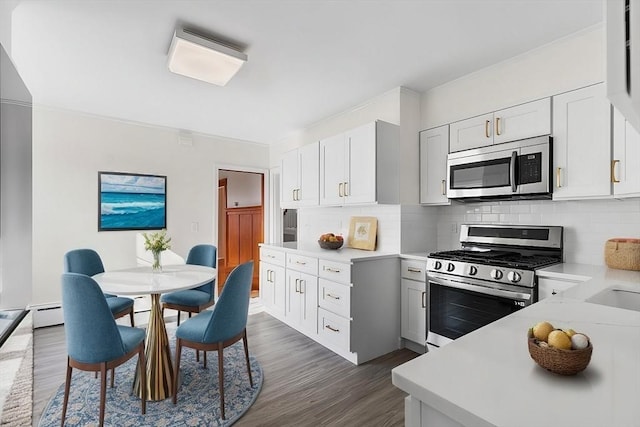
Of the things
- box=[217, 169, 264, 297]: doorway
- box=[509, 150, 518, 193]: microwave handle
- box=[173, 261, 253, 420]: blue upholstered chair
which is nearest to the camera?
box=[173, 261, 253, 420]: blue upholstered chair

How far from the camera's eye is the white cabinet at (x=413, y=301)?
289 centimetres

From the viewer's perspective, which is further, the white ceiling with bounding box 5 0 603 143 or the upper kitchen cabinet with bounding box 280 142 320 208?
the upper kitchen cabinet with bounding box 280 142 320 208

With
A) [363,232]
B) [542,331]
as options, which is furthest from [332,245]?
[542,331]

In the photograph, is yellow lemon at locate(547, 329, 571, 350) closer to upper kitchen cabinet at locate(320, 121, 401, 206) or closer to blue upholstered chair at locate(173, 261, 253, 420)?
blue upholstered chair at locate(173, 261, 253, 420)

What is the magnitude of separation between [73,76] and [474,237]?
3.94 metres

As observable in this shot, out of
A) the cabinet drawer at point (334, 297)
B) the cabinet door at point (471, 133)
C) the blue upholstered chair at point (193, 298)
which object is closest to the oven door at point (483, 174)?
the cabinet door at point (471, 133)

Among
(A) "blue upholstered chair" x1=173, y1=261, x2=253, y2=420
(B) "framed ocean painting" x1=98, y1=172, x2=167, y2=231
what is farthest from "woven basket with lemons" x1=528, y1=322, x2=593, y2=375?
(B) "framed ocean painting" x1=98, y1=172, x2=167, y2=231

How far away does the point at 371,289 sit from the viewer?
2.92 meters

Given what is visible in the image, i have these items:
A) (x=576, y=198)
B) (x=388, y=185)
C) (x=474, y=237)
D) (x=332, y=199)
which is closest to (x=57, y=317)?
(x=332, y=199)

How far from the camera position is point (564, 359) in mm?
745

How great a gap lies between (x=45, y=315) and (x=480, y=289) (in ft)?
14.8

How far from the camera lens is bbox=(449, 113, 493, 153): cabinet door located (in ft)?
9.06

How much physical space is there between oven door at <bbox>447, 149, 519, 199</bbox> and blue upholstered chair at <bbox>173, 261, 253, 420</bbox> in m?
1.94

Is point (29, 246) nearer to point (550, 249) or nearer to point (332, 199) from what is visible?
point (332, 199)
